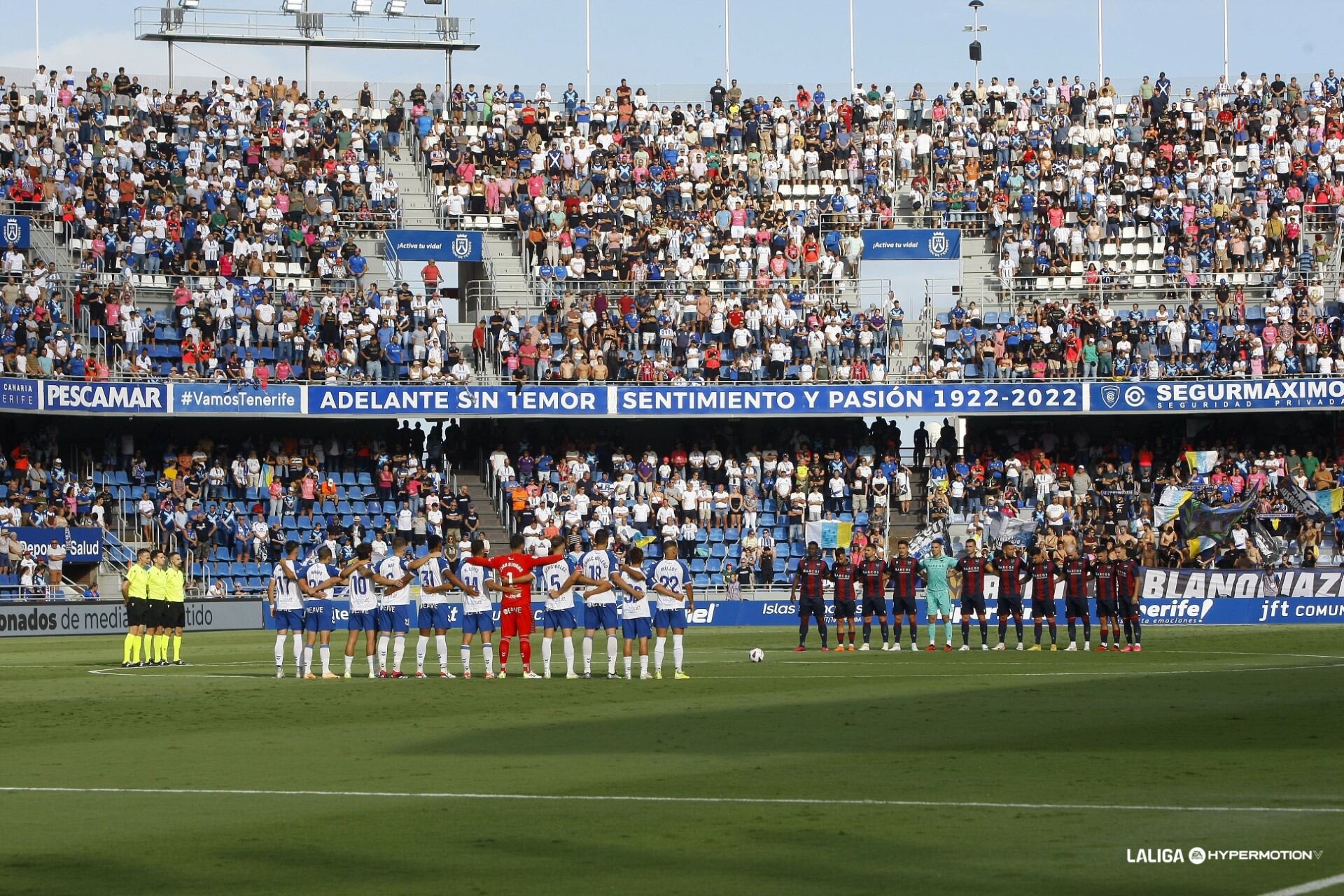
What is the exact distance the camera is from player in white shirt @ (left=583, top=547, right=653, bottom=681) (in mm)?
Result: 24141

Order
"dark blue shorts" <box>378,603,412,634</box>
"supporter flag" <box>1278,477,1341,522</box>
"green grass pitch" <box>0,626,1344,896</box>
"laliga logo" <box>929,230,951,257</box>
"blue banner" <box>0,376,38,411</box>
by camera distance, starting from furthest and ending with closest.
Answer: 1. "laliga logo" <box>929,230,951,257</box>
2. "supporter flag" <box>1278,477,1341,522</box>
3. "blue banner" <box>0,376,38,411</box>
4. "dark blue shorts" <box>378,603,412,634</box>
5. "green grass pitch" <box>0,626,1344,896</box>

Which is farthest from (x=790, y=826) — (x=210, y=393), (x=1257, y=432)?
(x=1257, y=432)

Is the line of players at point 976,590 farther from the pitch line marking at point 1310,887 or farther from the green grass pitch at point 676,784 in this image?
the pitch line marking at point 1310,887

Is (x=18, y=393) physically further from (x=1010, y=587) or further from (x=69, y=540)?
(x=1010, y=587)

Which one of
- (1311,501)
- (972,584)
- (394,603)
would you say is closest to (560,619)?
(394,603)

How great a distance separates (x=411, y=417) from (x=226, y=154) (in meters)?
10.6

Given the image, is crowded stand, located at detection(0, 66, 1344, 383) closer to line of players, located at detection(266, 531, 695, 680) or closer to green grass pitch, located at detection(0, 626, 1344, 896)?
line of players, located at detection(266, 531, 695, 680)

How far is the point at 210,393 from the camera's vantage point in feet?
153

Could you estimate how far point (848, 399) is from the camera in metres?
49.2

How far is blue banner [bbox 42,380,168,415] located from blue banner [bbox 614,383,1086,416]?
38.5 feet

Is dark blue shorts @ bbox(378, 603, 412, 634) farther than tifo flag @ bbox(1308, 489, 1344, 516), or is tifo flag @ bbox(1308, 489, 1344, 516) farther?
tifo flag @ bbox(1308, 489, 1344, 516)

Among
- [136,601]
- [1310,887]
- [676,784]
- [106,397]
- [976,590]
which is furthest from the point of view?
[106,397]

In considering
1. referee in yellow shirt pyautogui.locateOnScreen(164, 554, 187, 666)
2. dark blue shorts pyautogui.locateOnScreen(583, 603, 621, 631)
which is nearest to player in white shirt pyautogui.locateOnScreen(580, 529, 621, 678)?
dark blue shorts pyautogui.locateOnScreen(583, 603, 621, 631)

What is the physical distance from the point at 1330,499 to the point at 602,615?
28626mm
